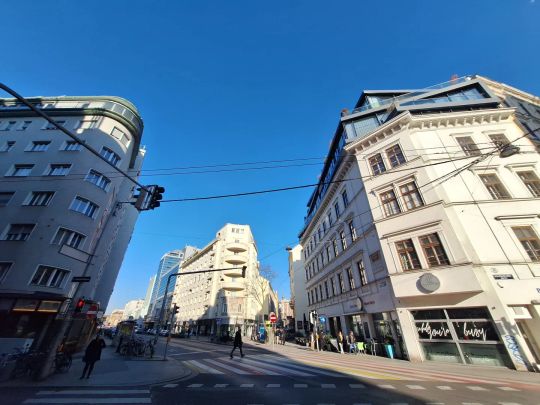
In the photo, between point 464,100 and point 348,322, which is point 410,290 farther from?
point 464,100

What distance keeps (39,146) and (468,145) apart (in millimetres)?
36705

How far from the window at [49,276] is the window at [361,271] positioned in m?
23.0

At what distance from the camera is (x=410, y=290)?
47.8 ft

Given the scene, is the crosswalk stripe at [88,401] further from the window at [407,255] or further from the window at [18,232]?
the window at [18,232]

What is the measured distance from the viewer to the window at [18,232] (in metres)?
18.2

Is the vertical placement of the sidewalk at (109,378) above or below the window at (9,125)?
below

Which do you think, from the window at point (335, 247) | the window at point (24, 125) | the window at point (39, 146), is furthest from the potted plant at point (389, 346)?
the window at point (24, 125)

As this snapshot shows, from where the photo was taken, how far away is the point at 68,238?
19.2m

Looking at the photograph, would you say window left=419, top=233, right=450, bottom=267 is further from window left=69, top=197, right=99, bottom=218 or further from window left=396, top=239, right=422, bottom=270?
window left=69, top=197, right=99, bottom=218

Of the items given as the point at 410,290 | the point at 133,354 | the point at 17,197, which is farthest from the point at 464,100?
the point at 17,197

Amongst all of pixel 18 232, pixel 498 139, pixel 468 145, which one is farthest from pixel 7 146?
pixel 498 139

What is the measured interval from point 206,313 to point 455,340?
2161 inches

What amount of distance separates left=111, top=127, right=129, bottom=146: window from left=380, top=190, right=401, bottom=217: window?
2564 cm

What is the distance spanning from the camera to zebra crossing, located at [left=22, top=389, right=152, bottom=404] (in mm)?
6793
